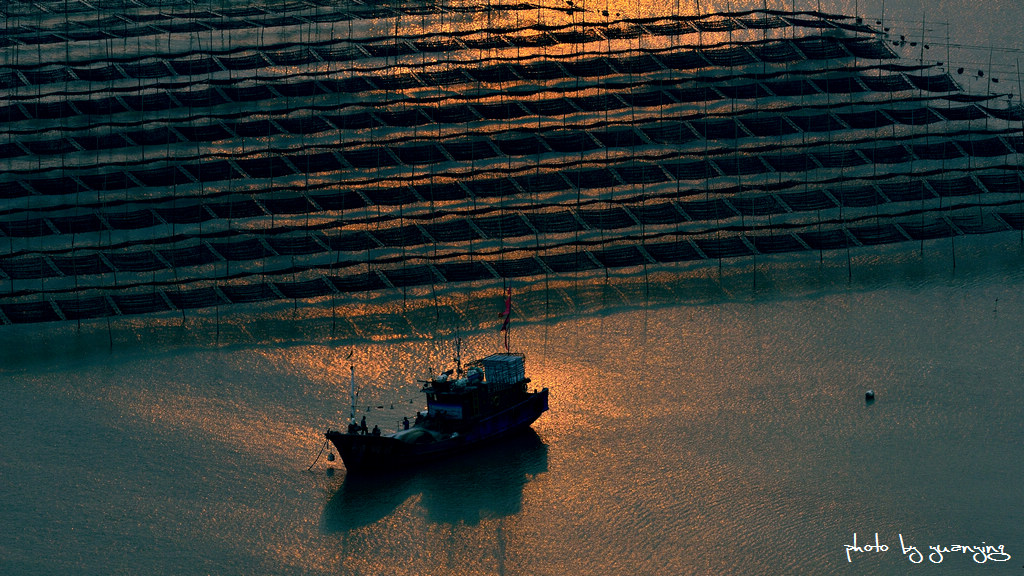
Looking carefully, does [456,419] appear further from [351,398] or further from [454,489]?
[351,398]

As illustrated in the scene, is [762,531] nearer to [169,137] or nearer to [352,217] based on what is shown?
[352,217]

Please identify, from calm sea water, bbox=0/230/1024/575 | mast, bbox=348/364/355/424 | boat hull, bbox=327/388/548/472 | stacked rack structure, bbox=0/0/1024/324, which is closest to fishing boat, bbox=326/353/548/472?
boat hull, bbox=327/388/548/472

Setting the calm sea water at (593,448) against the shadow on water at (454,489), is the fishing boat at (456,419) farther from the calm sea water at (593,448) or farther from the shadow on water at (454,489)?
the calm sea water at (593,448)

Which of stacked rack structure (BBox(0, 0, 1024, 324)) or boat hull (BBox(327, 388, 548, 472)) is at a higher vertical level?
stacked rack structure (BBox(0, 0, 1024, 324))

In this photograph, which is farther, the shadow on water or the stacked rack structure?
the stacked rack structure

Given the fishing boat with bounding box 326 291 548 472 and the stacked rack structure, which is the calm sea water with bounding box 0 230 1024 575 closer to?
the fishing boat with bounding box 326 291 548 472

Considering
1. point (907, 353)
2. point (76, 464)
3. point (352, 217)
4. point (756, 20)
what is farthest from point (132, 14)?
point (907, 353)

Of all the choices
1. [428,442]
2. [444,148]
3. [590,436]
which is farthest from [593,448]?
[444,148]
